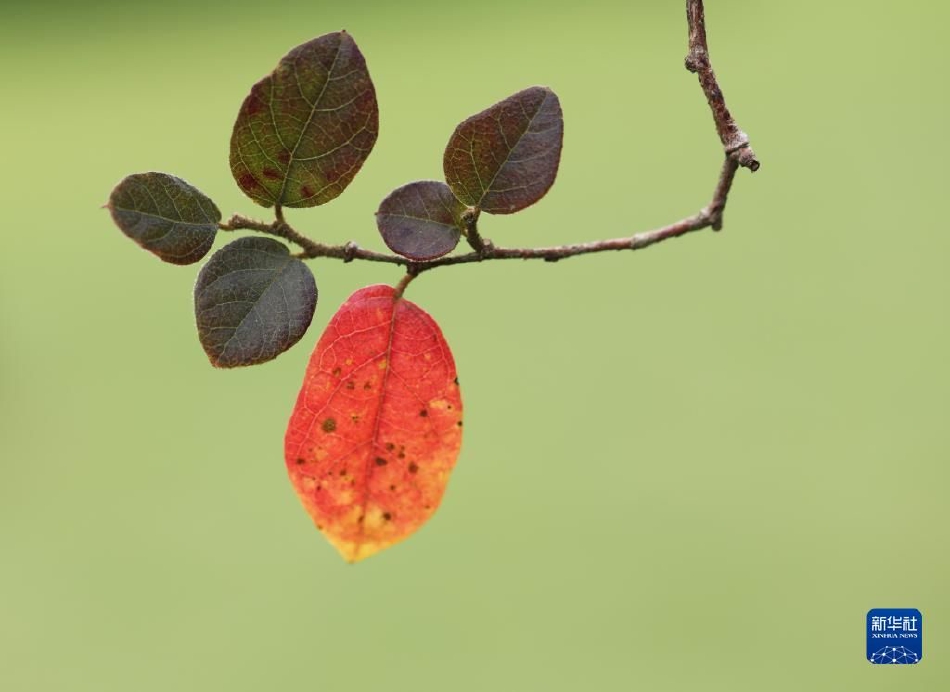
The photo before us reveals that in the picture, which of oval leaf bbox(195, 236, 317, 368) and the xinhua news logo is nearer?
oval leaf bbox(195, 236, 317, 368)

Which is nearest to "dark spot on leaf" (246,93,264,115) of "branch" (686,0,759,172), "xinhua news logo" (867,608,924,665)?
"branch" (686,0,759,172)

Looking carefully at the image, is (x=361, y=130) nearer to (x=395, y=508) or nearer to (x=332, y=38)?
(x=332, y=38)

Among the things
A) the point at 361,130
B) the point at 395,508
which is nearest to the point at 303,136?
the point at 361,130

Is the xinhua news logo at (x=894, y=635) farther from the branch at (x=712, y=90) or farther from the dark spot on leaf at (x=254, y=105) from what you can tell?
the dark spot on leaf at (x=254, y=105)

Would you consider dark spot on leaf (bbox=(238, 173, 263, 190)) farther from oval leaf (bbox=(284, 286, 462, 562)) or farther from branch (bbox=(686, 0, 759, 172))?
branch (bbox=(686, 0, 759, 172))

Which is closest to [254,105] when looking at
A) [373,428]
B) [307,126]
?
[307,126]

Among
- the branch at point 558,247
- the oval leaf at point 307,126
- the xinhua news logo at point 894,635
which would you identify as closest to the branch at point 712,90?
the branch at point 558,247
